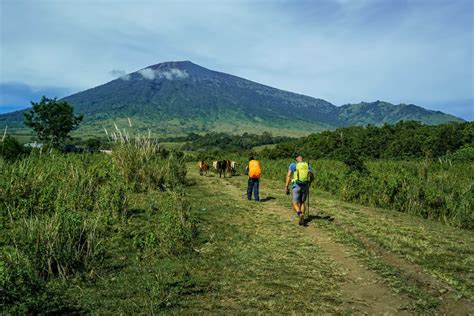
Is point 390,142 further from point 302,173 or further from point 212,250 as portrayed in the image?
point 212,250

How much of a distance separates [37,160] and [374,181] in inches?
529

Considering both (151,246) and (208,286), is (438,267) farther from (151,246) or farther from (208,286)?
(151,246)

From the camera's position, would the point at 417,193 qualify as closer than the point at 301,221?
No

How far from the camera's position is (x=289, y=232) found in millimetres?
9234

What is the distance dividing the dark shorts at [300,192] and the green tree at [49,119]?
49.9 m

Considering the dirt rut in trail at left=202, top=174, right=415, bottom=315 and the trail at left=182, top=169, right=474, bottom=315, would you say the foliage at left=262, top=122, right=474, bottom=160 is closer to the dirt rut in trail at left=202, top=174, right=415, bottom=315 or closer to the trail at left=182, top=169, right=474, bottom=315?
the trail at left=182, top=169, right=474, bottom=315

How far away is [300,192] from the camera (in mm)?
10539

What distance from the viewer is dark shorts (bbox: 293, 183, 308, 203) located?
34.3ft

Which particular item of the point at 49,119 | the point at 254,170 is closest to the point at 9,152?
the point at 254,170

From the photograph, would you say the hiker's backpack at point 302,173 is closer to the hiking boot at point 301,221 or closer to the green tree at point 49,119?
the hiking boot at point 301,221

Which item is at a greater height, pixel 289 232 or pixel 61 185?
pixel 61 185

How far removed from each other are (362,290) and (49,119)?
186ft

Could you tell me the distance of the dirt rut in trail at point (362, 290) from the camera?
16.9 feet

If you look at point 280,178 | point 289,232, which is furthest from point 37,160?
point 280,178
